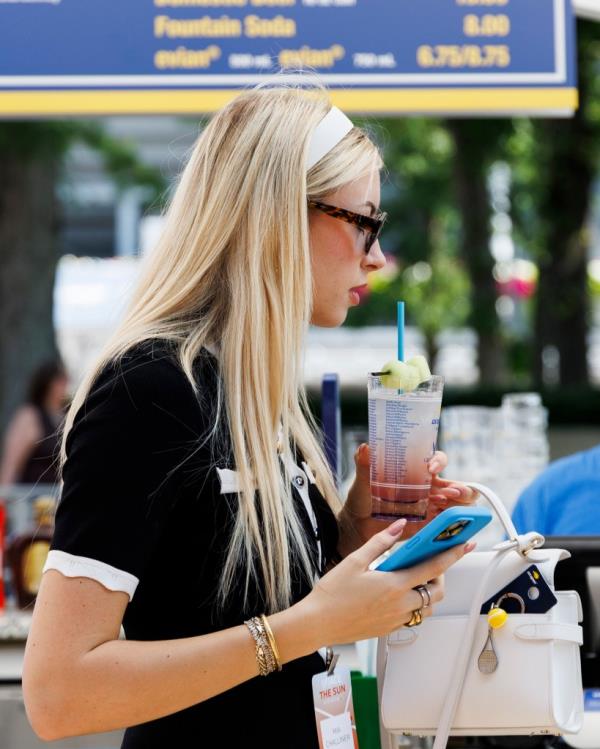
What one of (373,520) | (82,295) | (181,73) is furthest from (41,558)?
(82,295)

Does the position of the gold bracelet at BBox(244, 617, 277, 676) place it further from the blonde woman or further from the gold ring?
the gold ring

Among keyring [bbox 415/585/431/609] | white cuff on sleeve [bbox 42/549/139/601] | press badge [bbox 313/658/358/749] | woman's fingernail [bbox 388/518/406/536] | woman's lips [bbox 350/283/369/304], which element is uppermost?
woman's lips [bbox 350/283/369/304]

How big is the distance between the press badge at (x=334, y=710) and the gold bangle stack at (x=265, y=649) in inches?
7.8

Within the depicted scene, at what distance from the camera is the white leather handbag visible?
1.83 metres

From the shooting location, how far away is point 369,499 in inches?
80.0

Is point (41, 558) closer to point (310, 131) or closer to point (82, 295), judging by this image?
point (310, 131)

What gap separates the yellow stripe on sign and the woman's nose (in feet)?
5.55

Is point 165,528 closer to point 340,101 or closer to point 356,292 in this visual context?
point 356,292

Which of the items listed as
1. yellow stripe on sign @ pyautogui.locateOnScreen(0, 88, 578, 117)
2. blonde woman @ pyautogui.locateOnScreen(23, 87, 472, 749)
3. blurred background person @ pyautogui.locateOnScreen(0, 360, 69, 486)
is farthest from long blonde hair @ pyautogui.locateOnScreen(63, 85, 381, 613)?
blurred background person @ pyautogui.locateOnScreen(0, 360, 69, 486)

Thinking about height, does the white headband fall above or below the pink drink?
above

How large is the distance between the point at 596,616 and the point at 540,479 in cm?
41

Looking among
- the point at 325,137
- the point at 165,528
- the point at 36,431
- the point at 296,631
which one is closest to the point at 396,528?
the point at 296,631

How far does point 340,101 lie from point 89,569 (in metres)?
2.33

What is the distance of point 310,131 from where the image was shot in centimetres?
178
